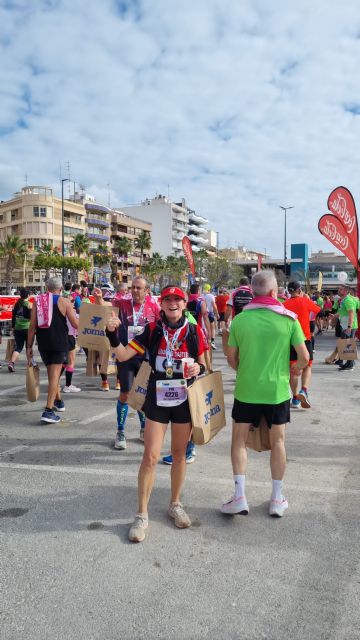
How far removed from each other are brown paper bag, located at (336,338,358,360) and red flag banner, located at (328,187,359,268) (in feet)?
20.8

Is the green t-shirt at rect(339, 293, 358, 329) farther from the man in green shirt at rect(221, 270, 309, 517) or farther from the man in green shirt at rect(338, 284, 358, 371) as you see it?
the man in green shirt at rect(221, 270, 309, 517)

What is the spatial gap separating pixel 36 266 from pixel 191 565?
2735 inches

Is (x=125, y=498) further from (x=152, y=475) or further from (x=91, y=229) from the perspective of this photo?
(x=91, y=229)

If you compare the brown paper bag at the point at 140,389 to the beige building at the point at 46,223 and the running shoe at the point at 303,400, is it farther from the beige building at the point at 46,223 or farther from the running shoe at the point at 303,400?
the beige building at the point at 46,223

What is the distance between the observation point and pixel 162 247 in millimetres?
117000

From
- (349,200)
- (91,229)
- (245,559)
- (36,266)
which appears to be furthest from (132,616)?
(91,229)

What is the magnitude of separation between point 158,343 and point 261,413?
3.12 feet

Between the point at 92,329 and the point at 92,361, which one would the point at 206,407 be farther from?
the point at 92,361

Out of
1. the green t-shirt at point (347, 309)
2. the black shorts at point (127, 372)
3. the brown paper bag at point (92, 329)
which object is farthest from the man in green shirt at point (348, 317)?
the black shorts at point (127, 372)

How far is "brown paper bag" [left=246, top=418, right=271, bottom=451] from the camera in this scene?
3.80 meters

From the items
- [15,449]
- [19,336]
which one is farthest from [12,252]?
[15,449]

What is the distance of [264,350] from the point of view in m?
3.62

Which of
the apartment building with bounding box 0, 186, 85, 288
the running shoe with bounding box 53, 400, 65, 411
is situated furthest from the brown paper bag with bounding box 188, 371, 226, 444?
the apartment building with bounding box 0, 186, 85, 288

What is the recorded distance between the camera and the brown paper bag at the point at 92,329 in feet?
20.6
